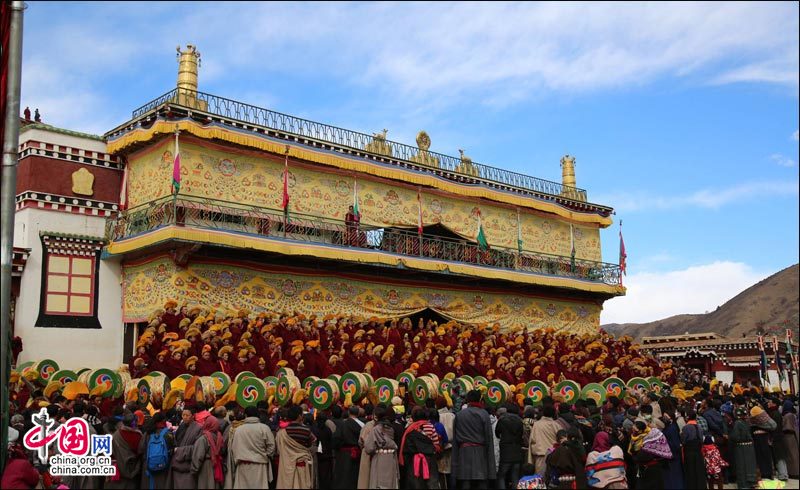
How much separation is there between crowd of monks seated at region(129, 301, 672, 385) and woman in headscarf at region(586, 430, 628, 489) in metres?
6.96

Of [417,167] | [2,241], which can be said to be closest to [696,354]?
[417,167]

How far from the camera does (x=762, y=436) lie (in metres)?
12.2

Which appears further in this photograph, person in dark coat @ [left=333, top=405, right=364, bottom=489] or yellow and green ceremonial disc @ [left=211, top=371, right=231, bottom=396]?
yellow and green ceremonial disc @ [left=211, top=371, right=231, bottom=396]

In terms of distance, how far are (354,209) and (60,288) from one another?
25.4 feet

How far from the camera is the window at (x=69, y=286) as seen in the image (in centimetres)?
1727

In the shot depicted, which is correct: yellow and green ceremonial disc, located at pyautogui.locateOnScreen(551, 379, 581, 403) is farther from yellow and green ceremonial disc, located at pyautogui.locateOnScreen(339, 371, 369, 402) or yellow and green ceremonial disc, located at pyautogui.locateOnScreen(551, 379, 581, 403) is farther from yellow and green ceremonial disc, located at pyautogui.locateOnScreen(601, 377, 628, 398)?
yellow and green ceremonial disc, located at pyautogui.locateOnScreen(339, 371, 369, 402)

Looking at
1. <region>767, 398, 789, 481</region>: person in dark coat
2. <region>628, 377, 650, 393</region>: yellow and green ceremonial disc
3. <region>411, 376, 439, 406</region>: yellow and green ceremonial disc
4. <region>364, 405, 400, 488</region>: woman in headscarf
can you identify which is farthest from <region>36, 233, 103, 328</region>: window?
<region>767, 398, 789, 481</region>: person in dark coat

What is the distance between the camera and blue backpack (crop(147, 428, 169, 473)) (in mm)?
8367

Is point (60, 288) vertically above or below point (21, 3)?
below

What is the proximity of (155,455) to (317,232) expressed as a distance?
12108mm

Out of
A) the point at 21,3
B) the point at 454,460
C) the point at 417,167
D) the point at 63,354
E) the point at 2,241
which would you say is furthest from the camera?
the point at 417,167

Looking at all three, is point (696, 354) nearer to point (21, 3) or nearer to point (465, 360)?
point (465, 360)

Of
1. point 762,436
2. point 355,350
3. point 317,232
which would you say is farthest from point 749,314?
point 762,436

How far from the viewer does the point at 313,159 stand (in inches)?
787
